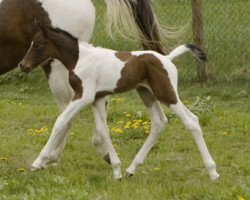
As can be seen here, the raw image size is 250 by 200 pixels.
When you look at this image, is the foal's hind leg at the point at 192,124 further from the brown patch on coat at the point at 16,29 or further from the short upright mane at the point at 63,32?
the brown patch on coat at the point at 16,29

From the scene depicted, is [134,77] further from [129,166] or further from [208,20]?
[208,20]

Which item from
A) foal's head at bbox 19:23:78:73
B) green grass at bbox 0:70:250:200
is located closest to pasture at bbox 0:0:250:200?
green grass at bbox 0:70:250:200

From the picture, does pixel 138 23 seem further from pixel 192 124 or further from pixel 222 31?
pixel 222 31

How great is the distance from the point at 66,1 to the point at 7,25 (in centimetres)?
57

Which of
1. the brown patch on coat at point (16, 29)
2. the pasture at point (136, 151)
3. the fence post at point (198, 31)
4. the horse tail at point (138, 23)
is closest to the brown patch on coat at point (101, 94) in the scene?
the pasture at point (136, 151)

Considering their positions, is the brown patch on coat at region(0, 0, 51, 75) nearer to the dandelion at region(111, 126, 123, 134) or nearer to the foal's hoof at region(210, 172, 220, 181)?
the dandelion at region(111, 126, 123, 134)

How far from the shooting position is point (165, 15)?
12094 millimetres

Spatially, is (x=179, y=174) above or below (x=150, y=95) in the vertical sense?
below

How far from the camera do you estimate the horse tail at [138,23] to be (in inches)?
253

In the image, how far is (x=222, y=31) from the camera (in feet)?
38.0

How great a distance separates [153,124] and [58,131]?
32.1 inches

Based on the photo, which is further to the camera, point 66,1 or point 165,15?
point 165,15

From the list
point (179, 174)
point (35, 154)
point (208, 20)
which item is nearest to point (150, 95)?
point (179, 174)

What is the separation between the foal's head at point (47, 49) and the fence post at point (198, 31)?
16.0 feet
